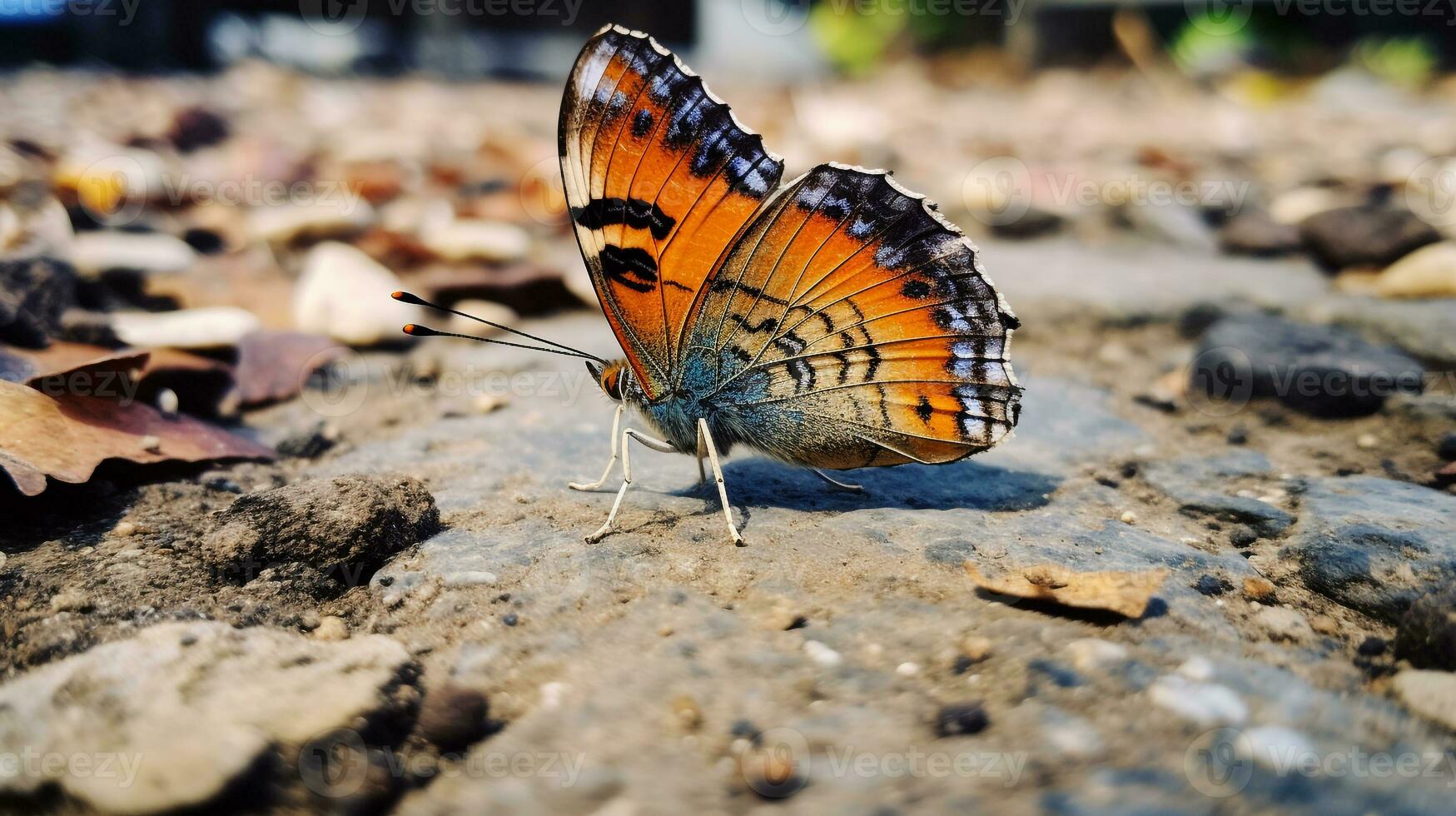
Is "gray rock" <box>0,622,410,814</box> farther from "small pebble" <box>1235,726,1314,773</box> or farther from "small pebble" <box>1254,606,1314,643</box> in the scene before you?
"small pebble" <box>1254,606,1314,643</box>

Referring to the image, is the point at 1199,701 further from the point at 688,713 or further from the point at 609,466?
the point at 609,466

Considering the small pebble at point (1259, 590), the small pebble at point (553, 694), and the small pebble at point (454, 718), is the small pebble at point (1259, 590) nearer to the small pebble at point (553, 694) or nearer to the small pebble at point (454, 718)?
the small pebble at point (553, 694)

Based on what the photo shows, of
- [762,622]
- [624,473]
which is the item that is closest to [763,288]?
[624,473]

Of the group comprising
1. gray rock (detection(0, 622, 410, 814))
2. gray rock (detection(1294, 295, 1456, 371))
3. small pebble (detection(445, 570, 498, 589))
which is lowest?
gray rock (detection(0, 622, 410, 814))

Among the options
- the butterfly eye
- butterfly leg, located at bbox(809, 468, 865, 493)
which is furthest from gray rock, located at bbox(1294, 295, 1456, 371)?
the butterfly eye

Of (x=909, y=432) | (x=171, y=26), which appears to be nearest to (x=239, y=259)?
(x=909, y=432)

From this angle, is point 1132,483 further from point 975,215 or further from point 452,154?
point 452,154
